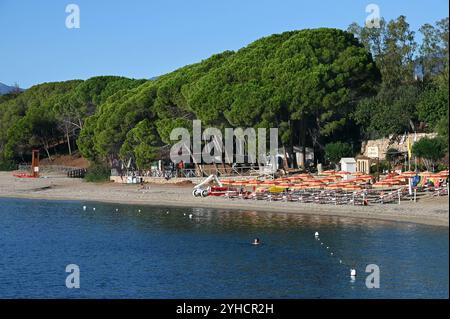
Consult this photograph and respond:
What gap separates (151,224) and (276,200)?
10.5 m

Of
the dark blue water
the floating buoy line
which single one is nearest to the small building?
the dark blue water

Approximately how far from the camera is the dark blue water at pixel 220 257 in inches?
1300

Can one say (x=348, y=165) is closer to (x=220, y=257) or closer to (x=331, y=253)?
(x=331, y=253)

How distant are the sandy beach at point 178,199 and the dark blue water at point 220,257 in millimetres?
1767

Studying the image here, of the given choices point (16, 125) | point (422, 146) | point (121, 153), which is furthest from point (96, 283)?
point (16, 125)

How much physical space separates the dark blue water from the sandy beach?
1.77 metres

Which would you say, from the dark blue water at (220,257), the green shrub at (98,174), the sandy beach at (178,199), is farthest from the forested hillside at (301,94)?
the dark blue water at (220,257)

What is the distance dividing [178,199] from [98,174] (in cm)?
2135

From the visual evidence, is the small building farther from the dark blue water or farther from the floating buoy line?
the floating buoy line

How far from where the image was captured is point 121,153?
8475 cm

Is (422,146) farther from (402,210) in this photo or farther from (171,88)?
(171,88)

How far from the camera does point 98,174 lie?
85.5 m

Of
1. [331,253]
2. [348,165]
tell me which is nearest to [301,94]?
[348,165]

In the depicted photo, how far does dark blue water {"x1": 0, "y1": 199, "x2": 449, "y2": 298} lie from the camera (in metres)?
33.0
